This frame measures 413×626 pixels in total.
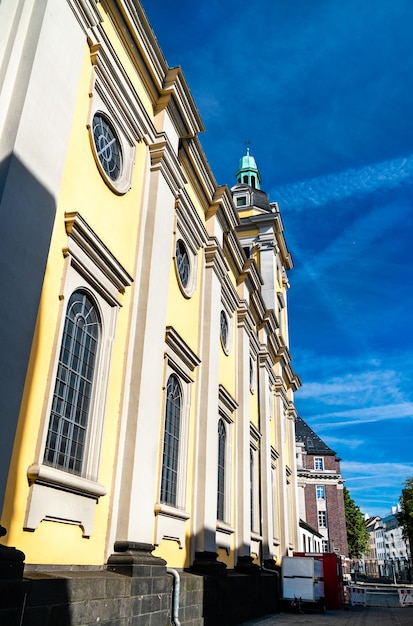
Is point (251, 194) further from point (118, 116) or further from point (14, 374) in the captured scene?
point (14, 374)

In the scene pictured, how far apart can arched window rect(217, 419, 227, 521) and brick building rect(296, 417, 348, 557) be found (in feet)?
140

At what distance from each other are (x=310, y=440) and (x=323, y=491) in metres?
6.13

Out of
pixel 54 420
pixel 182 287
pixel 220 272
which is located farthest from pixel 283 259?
pixel 54 420

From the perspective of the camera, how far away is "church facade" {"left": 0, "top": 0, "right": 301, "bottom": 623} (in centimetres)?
683

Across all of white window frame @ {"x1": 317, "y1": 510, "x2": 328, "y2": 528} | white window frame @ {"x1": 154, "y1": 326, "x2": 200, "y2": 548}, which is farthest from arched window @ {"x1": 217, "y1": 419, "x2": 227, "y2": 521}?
white window frame @ {"x1": 317, "y1": 510, "x2": 328, "y2": 528}

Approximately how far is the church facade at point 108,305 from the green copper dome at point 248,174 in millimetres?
23535

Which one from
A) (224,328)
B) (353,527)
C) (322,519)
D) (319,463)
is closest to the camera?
(224,328)

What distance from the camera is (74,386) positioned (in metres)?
8.15

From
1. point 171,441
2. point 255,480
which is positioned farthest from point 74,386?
point 255,480

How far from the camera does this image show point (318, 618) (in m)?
16.7

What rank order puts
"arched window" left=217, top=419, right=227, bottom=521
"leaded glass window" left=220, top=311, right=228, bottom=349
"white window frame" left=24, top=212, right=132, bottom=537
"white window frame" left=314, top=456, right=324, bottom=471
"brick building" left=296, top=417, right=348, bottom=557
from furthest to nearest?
1. "white window frame" left=314, top=456, right=324, bottom=471
2. "brick building" left=296, top=417, right=348, bottom=557
3. "leaded glass window" left=220, top=311, right=228, bottom=349
4. "arched window" left=217, top=419, right=227, bottom=521
5. "white window frame" left=24, top=212, right=132, bottom=537

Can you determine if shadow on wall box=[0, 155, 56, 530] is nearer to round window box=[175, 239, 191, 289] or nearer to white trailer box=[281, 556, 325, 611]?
round window box=[175, 239, 191, 289]

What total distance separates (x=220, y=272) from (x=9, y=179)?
370 inches

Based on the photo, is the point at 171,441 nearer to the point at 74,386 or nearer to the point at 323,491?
the point at 74,386
